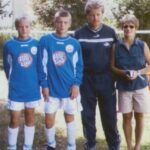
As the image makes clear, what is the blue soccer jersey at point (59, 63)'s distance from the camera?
17.1 feet

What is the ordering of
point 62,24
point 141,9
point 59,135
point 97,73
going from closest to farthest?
point 62,24, point 97,73, point 59,135, point 141,9

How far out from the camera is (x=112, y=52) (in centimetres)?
542

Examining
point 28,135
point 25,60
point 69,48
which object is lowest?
point 28,135

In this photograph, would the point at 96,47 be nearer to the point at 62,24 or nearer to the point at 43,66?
the point at 62,24

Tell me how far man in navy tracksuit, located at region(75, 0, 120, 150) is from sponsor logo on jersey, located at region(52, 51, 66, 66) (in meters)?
0.31

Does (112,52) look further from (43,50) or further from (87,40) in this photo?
(43,50)

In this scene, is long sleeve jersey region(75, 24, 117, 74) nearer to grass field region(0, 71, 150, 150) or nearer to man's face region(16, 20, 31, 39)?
man's face region(16, 20, 31, 39)

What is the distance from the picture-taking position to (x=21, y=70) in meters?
5.23

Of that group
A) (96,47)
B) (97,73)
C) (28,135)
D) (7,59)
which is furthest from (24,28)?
(28,135)

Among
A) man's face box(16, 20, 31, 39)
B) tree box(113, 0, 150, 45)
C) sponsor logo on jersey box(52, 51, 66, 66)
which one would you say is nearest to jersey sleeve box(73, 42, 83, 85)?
sponsor logo on jersey box(52, 51, 66, 66)

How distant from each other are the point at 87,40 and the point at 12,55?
2.83 ft

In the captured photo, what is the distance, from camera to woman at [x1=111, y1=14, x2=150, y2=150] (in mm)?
5371

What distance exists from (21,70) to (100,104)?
1.06m

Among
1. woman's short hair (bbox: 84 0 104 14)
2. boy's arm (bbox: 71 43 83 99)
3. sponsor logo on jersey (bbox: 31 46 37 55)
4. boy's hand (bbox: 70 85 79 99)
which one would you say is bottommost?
boy's hand (bbox: 70 85 79 99)
